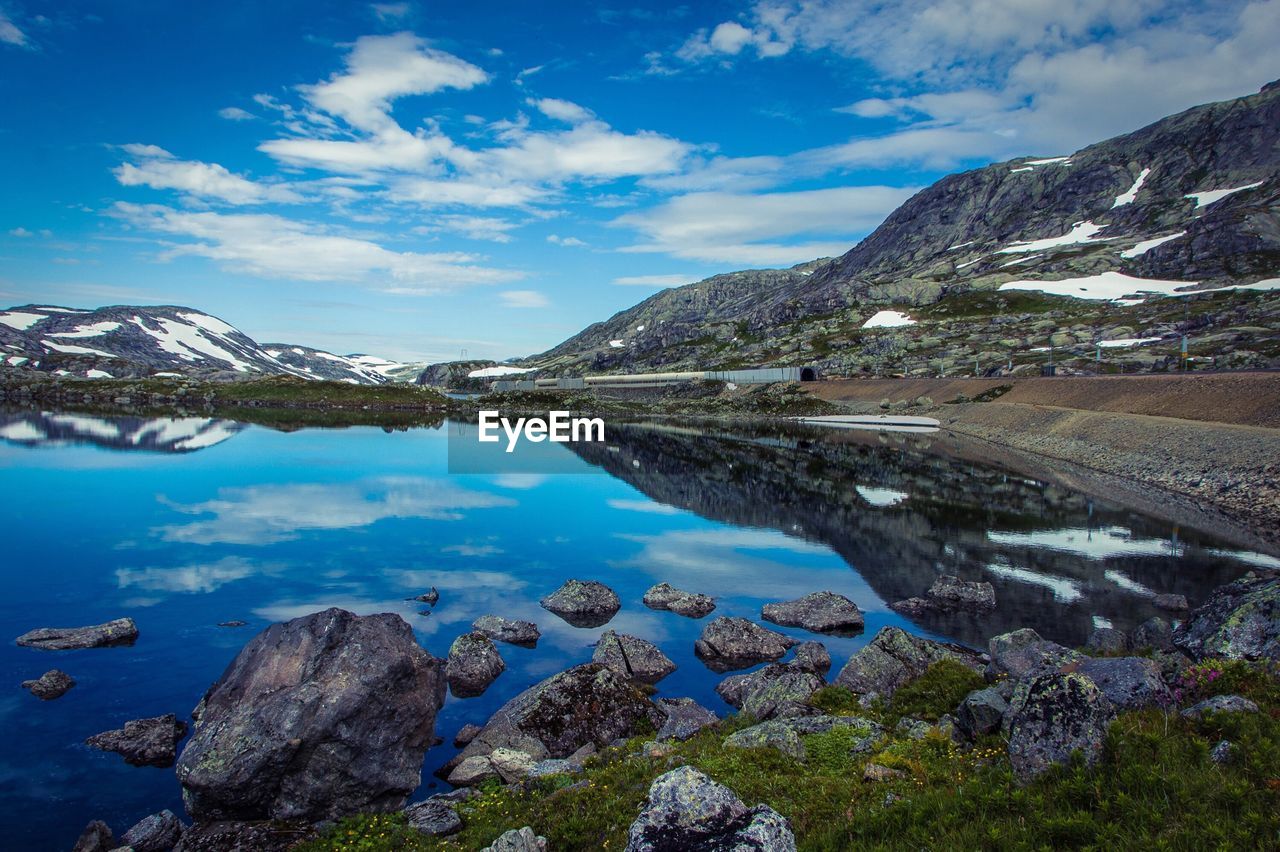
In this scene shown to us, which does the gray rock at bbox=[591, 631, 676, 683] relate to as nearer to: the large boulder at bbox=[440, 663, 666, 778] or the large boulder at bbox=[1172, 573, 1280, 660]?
the large boulder at bbox=[440, 663, 666, 778]

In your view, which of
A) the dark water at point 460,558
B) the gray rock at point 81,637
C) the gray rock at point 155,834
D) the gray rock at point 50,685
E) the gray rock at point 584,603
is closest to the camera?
the gray rock at point 155,834

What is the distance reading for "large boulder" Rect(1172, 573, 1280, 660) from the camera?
17969 mm

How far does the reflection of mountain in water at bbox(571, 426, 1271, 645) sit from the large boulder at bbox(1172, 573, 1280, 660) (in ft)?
24.8

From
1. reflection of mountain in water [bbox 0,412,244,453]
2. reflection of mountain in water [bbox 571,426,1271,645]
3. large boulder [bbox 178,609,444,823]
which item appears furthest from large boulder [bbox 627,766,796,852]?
reflection of mountain in water [bbox 0,412,244,453]

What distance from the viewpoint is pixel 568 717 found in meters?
21.1

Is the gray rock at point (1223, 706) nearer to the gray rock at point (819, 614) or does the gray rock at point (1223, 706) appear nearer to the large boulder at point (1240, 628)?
the large boulder at point (1240, 628)

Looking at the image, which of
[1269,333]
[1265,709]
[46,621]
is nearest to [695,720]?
[1265,709]

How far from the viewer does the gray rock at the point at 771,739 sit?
1596 centimetres

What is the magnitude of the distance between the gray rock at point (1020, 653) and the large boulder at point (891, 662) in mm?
683

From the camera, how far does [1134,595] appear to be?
113ft

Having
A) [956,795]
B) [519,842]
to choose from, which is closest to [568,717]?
[519,842]

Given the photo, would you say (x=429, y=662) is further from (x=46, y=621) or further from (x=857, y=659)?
(x=46, y=621)

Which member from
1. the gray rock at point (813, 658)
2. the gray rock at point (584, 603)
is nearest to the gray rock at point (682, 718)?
the gray rock at point (813, 658)

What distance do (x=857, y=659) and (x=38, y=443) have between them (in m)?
112
